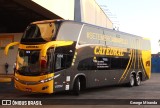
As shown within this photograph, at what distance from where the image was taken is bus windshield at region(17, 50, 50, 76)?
1527 centimetres

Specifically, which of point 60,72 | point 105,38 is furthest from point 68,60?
point 105,38

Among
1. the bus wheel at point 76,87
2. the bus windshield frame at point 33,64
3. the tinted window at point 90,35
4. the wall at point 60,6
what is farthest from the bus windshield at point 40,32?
the wall at point 60,6

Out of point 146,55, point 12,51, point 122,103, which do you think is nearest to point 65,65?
point 122,103

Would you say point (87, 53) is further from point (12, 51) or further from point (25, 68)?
point (12, 51)

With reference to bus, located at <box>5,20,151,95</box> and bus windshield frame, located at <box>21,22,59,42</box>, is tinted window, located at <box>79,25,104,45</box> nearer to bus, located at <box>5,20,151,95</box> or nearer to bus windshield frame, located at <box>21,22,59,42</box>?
bus, located at <box>5,20,151,95</box>

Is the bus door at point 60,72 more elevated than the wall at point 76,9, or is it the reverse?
the wall at point 76,9

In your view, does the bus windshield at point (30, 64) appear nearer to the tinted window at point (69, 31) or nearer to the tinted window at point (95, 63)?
the tinted window at point (69, 31)

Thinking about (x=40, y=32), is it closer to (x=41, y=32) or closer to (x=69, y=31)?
Result: (x=41, y=32)

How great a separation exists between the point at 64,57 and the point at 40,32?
4.89ft

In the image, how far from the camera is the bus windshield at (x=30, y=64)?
1527cm

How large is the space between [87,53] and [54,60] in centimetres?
256

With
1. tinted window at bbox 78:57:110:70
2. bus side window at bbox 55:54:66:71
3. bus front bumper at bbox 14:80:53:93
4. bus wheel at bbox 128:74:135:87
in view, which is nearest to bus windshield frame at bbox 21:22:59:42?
bus side window at bbox 55:54:66:71

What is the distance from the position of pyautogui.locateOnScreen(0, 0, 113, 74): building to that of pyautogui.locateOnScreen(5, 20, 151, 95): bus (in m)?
4.75

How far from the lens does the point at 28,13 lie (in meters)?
28.0
